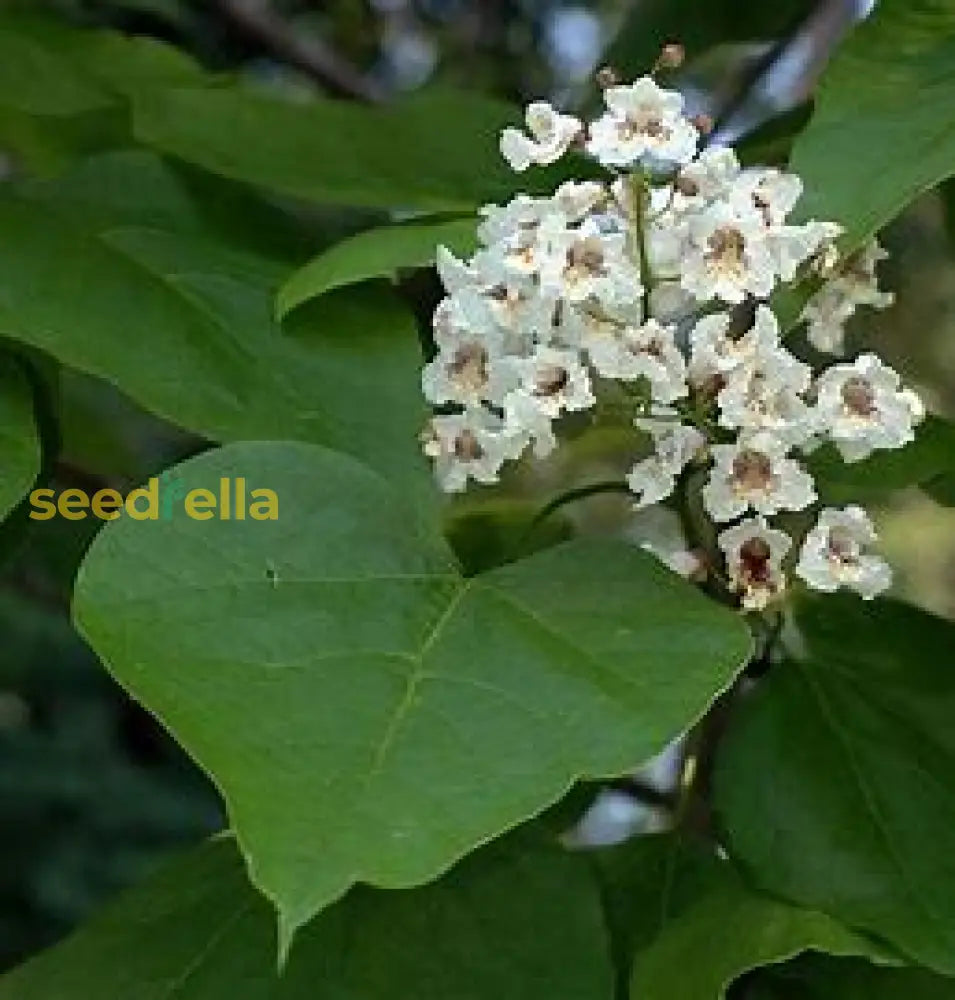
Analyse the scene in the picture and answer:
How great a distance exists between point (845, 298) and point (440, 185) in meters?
0.24

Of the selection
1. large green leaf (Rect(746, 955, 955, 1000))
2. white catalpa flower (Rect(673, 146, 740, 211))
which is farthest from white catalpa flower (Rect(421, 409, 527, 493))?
large green leaf (Rect(746, 955, 955, 1000))

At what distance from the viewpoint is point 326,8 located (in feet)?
6.56

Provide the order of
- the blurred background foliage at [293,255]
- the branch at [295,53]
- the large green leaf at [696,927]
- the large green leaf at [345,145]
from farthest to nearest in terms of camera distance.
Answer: the branch at [295,53]
the blurred background foliage at [293,255]
the large green leaf at [345,145]
the large green leaf at [696,927]

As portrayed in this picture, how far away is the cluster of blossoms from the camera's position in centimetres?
72

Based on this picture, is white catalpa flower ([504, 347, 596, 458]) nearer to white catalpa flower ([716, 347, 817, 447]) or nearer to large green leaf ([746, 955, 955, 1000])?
white catalpa flower ([716, 347, 817, 447])

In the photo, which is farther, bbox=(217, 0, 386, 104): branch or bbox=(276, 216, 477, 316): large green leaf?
bbox=(217, 0, 386, 104): branch

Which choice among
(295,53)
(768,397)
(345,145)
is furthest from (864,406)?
(295,53)

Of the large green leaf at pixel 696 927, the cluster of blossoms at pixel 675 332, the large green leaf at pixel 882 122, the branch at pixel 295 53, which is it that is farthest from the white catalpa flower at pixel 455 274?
→ the branch at pixel 295 53

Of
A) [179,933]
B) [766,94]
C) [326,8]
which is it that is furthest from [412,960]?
[326,8]

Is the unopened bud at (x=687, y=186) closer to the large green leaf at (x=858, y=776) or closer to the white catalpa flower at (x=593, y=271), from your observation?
the white catalpa flower at (x=593, y=271)

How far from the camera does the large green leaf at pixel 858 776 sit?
75 cm

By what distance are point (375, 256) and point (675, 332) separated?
147 mm

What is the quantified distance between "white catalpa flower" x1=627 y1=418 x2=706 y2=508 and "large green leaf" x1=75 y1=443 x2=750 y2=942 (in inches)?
0.9

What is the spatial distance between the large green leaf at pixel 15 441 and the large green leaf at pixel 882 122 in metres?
0.28
